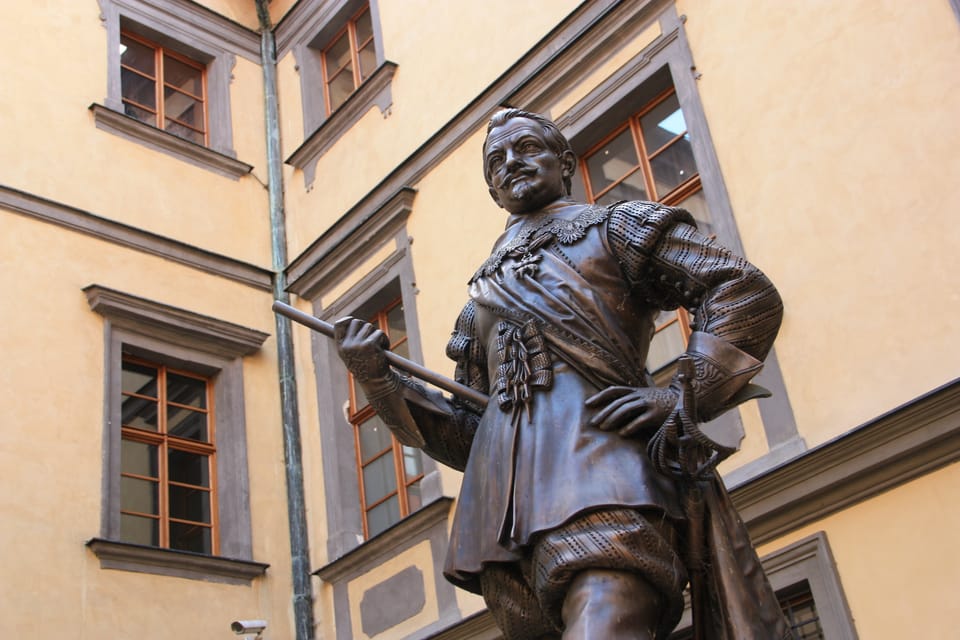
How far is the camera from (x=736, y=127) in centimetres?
780

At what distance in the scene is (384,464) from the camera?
10.2 meters

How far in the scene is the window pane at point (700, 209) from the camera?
8.01 metres

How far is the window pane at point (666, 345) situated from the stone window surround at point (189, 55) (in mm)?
5055

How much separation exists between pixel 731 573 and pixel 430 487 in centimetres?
660

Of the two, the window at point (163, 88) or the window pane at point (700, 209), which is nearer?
the window pane at point (700, 209)

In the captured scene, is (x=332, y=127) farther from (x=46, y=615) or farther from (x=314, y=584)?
(x=46, y=615)

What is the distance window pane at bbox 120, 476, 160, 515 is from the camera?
379 inches

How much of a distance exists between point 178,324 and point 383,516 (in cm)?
224

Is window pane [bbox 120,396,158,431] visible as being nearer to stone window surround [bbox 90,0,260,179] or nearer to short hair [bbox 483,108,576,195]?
stone window surround [bbox 90,0,260,179]

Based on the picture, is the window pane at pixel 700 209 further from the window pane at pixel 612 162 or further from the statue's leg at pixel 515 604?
the statue's leg at pixel 515 604

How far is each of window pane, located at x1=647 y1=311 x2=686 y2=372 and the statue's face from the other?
4.73 metres

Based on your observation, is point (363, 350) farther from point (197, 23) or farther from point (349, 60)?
point (197, 23)

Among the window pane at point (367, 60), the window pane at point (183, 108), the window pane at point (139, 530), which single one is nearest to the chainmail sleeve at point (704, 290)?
the window pane at point (139, 530)

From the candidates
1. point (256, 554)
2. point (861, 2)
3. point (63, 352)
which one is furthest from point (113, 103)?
point (861, 2)
